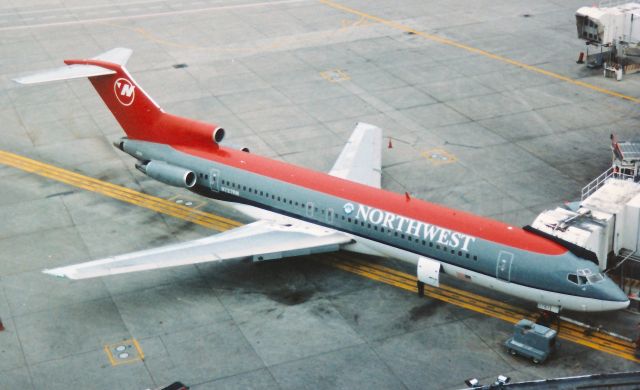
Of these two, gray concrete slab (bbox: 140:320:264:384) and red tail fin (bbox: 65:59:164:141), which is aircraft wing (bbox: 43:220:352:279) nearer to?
gray concrete slab (bbox: 140:320:264:384)

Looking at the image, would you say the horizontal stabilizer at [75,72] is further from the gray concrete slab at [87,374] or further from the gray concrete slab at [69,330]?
the gray concrete slab at [87,374]

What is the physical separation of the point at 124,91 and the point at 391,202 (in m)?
15.2

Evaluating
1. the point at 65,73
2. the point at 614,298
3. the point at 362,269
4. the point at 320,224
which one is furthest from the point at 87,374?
the point at 614,298

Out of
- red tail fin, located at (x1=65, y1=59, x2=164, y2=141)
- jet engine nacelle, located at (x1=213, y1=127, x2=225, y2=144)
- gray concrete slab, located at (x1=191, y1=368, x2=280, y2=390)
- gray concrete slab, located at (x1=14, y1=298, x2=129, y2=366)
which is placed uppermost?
red tail fin, located at (x1=65, y1=59, x2=164, y2=141)

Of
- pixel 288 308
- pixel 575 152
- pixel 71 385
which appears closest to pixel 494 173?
pixel 575 152

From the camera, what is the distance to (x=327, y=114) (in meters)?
57.2

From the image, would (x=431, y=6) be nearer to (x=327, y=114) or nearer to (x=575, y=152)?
(x=327, y=114)

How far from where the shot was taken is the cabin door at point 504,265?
35406mm

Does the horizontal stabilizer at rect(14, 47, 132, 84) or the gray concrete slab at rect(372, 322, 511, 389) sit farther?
the horizontal stabilizer at rect(14, 47, 132, 84)

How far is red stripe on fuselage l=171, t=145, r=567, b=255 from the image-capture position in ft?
117

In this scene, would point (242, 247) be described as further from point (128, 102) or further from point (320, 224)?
point (128, 102)

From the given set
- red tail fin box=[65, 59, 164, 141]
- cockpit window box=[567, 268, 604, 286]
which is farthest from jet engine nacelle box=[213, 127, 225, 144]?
cockpit window box=[567, 268, 604, 286]

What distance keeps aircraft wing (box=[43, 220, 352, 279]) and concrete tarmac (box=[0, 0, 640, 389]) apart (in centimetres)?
170

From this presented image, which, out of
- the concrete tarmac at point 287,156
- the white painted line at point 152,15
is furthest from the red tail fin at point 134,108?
the white painted line at point 152,15
